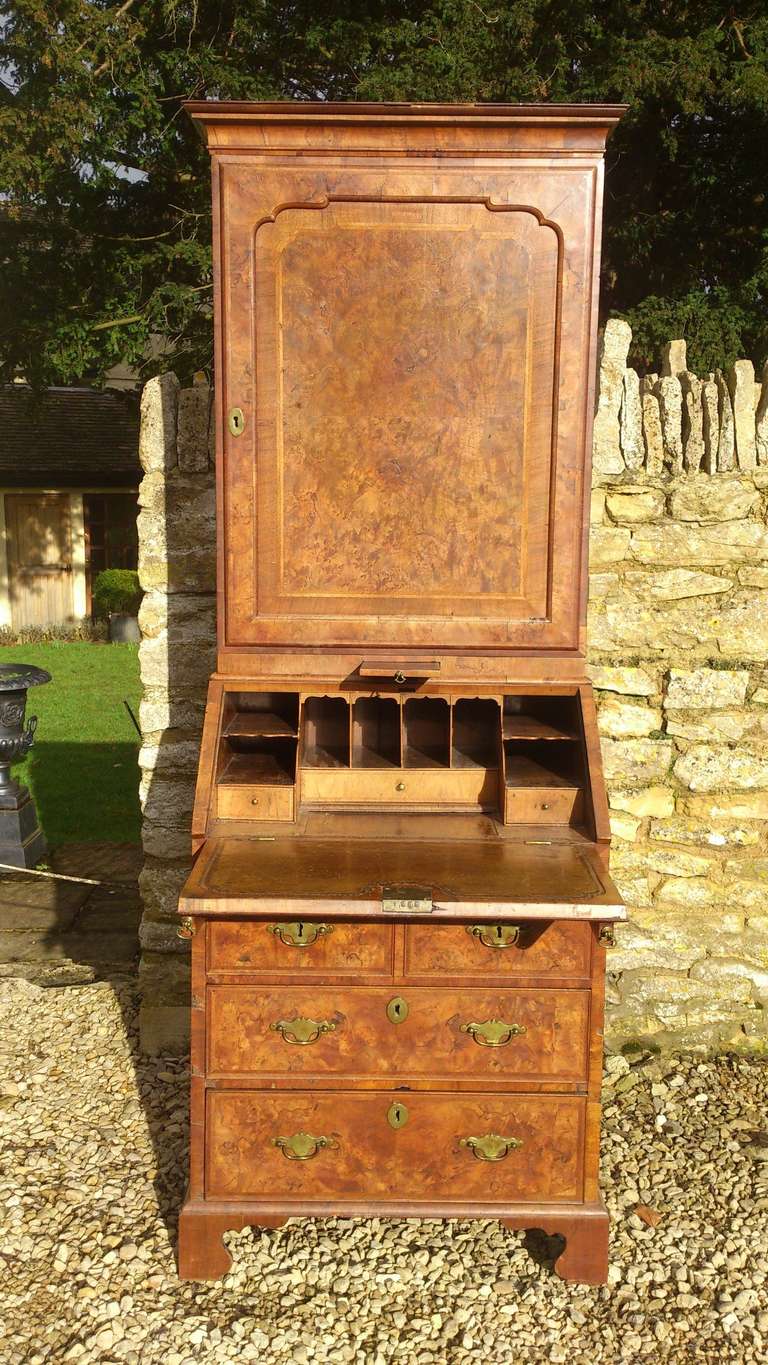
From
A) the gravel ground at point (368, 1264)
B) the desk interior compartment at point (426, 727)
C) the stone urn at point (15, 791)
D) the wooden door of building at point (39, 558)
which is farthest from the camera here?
the wooden door of building at point (39, 558)

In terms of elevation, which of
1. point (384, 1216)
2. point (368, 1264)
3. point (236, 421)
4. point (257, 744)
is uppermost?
point (236, 421)

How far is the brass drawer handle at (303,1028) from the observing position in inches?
122

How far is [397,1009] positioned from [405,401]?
1.87 meters

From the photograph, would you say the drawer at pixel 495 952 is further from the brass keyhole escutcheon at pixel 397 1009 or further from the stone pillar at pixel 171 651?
the stone pillar at pixel 171 651

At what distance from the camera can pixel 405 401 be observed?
335cm

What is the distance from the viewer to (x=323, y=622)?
339 centimetres

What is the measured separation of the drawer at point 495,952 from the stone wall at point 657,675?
1361 mm

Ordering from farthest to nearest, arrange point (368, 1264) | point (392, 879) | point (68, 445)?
point (68, 445), point (368, 1264), point (392, 879)

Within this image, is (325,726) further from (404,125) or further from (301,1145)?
(404,125)

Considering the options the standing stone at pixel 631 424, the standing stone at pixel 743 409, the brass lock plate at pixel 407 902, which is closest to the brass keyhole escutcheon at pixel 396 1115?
the brass lock plate at pixel 407 902

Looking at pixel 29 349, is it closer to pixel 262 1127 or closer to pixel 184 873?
pixel 184 873

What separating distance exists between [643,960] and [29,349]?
11.1 metres

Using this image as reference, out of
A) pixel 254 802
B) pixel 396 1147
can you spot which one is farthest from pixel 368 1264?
pixel 254 802

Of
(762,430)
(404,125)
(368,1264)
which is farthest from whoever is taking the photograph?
(762,430)
